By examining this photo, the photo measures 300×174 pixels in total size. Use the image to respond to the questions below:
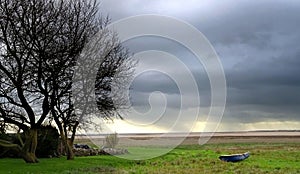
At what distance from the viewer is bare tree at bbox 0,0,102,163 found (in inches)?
1313

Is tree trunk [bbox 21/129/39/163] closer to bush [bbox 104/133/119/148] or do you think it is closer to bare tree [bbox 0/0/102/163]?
bare tree [bbox 0/0/102/163]

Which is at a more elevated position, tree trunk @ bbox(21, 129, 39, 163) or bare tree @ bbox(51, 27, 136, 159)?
bare tree @ bbox(51, 27, 136, 159)

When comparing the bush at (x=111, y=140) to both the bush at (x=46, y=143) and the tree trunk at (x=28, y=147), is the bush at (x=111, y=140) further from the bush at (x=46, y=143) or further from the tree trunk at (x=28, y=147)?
the tree trunk at (x=28, y=147)

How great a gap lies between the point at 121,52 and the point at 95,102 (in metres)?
5.32

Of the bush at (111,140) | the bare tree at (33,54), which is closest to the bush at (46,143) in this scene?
the bare tree at (33,54)

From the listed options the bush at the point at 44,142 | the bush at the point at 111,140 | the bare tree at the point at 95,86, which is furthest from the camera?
the bush at the point at 111,140

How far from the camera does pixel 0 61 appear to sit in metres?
34.5

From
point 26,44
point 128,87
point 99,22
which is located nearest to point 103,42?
point 99,22

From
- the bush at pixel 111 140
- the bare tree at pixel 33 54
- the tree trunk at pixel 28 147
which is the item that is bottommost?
the tree trunk at pixel 28 147

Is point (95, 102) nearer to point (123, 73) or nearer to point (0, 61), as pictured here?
point (123, 73)

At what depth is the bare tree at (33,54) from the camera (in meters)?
33.3

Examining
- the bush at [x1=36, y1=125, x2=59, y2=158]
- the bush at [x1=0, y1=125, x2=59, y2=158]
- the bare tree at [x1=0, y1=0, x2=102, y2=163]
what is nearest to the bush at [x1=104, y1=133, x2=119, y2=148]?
the bush at [x1=0, y1=125, x2=59, y2=158]

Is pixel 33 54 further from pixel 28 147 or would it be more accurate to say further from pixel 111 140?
pixel 111 140

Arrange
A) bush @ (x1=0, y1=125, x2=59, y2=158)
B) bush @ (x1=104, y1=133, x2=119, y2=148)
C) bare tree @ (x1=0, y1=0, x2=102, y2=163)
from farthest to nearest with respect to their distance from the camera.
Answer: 1. bush @ (x1=104, y1=133, x2=119, y2=148)
2. bush @ (x1=0, y1=125, x2=59, y2=158)
3. bare tree @ (x1=0, y1=0, x2=102, y2=163)
